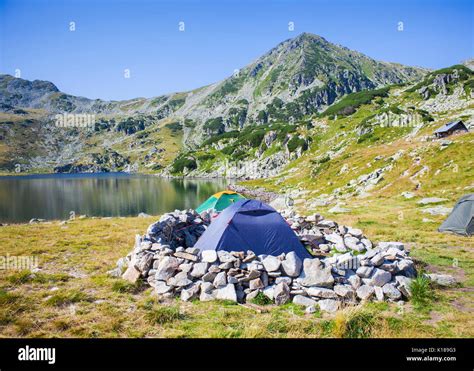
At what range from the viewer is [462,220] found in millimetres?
22031

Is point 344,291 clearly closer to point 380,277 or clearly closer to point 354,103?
point 380,277

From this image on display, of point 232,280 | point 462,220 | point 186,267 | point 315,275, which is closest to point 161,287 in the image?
point 186,267

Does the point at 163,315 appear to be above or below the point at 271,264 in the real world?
below

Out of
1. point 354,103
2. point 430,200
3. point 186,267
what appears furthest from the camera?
point 354,103

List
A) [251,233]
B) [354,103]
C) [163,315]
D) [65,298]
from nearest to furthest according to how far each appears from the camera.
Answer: [163,315]
[65,298]
[251,233]
[354,103]

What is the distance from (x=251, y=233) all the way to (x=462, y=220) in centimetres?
1751

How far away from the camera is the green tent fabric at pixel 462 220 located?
21.5m

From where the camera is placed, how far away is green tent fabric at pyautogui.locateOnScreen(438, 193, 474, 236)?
21.5m

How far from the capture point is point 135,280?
12.2m

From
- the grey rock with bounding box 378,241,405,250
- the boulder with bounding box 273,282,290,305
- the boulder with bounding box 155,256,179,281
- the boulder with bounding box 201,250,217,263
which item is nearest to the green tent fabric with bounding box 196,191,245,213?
the grey rock with bounding box 378,241,405,250

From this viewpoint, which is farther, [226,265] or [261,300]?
[226,265]
